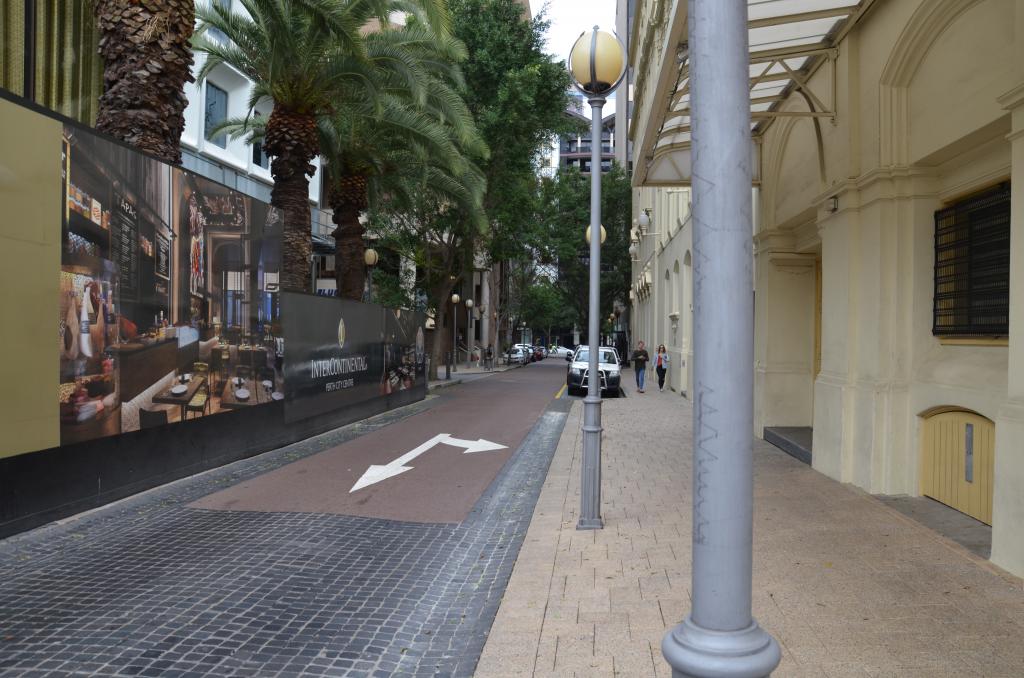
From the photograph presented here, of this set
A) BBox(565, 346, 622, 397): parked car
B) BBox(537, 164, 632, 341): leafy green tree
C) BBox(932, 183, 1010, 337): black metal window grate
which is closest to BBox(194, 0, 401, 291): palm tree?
BBox(932, 183, 1010, 337): black metal window grate

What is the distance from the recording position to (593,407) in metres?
7.08

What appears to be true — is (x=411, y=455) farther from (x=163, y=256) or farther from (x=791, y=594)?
(x=791, y=594)

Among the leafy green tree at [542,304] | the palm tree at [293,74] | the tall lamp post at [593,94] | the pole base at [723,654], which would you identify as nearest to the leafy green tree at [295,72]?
the palm tree at [293,74]

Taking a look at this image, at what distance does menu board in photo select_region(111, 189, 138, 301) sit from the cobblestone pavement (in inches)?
87.4

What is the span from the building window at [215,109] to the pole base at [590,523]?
2176 cm

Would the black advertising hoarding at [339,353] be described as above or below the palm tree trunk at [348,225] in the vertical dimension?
below

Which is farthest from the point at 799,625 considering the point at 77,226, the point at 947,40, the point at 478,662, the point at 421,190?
the point at 421,190

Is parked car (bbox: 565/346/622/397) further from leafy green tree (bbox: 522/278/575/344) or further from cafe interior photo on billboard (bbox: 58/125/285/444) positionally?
leafy green tree (bbox: 522/278/575/344)

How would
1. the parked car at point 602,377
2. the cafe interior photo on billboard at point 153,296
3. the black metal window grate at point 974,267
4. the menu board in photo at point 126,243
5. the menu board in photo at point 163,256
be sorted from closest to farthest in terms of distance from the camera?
the black metal window grate at point 974,267 < the cafe interior photo on billboard at point 153,296 < the menu board in photo at point 126,243 < the menu board in photo at point 163,256 < the parked car at point 602,377

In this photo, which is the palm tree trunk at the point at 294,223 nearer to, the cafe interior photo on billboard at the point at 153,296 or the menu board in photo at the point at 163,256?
the cafe interior photo on billboard at the point at 153,296

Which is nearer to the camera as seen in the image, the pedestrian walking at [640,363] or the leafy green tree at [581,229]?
the pedestrian walking at [640,363]

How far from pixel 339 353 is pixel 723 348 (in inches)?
518

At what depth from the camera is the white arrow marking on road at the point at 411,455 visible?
953 cm

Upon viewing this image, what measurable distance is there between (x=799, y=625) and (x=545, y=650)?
56.9 inches
